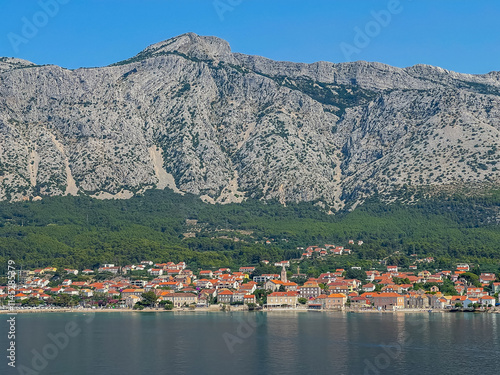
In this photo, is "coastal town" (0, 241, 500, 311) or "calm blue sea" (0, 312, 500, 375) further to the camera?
"coastal town" (0, 241, 500, 311)

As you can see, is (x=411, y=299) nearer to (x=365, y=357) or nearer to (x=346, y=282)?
(x=346, y=282)

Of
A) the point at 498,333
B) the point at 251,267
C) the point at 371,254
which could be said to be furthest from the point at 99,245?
the point at 498,333

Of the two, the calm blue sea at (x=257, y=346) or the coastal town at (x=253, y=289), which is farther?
the coastal town at (x=253, y=289)

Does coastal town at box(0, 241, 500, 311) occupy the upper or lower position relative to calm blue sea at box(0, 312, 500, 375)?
upper

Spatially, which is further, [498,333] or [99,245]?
[99,245]

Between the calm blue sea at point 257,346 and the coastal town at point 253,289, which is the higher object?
the coastal town at point 253,289
